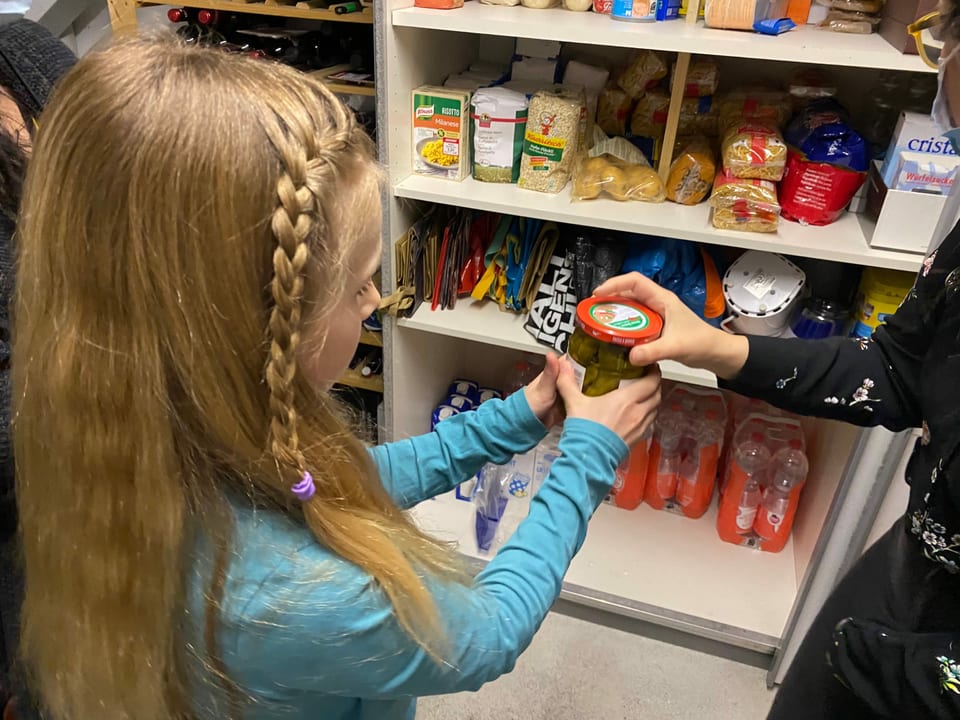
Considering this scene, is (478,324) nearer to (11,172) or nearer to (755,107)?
(755,107)

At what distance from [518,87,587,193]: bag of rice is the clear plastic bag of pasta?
4 cm

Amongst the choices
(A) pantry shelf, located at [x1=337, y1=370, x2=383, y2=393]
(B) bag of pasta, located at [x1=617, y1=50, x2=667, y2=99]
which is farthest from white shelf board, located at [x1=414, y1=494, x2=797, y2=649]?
(B) bag of pasta, located at [x1=617, y1=50, x2=667, y2=99]

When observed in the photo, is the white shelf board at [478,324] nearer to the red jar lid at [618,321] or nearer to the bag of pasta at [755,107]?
the bag of pasta at [755,107]

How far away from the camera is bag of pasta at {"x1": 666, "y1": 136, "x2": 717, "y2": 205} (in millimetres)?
1338

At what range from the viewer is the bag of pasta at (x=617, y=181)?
4.45 ft

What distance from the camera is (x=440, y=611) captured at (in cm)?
65

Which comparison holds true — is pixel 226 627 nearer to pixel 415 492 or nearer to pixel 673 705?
pixel 415 492

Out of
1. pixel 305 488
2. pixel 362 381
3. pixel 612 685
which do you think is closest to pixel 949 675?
pixel 305 488

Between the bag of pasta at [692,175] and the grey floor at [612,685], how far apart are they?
95 cm

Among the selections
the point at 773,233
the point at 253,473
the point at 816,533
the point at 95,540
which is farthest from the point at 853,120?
the point at 95,540

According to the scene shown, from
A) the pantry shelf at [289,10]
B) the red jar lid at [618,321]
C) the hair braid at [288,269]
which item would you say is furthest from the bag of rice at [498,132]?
the hair braid at [288,269]

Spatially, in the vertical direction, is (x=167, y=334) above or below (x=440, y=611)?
above

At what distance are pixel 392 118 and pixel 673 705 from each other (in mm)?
1283

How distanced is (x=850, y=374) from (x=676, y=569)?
0.87m
